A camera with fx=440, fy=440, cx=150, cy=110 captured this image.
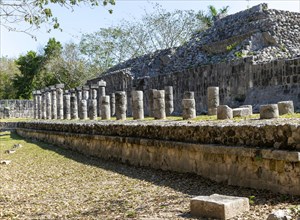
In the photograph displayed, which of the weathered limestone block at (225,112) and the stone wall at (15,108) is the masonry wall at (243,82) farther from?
the stone wall at (15,108)

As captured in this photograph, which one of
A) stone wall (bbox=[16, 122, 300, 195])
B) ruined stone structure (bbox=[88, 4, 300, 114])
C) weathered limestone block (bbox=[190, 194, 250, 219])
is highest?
ruined stone structure (bbox=[88, 4, 300, 114])

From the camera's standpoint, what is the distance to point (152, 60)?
28.6 metres

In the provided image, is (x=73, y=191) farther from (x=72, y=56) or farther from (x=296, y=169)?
(x=72, y=56)

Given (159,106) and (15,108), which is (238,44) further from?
(15,108)

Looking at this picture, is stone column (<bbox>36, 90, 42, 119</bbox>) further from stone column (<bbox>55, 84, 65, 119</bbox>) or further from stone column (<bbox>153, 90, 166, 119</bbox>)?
stone column (<bbox>153, 90, 166, 119</bbox>)

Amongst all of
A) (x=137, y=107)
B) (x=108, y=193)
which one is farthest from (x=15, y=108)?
(x=108, y=193)

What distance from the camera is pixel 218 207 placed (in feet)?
16.2

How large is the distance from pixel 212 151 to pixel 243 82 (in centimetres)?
918

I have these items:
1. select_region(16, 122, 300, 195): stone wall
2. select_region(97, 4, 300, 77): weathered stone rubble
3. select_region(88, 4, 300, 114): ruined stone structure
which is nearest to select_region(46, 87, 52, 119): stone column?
select_region(88, 4, 300, 114): ruined stone structure

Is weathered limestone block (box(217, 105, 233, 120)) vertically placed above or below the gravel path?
above

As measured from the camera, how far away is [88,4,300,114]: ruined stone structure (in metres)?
14.4

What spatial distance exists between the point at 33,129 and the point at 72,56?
27.3m

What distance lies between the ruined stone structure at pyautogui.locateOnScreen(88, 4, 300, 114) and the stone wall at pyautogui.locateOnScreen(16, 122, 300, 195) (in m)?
5.48

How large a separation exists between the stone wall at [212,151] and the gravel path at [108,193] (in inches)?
7.6
